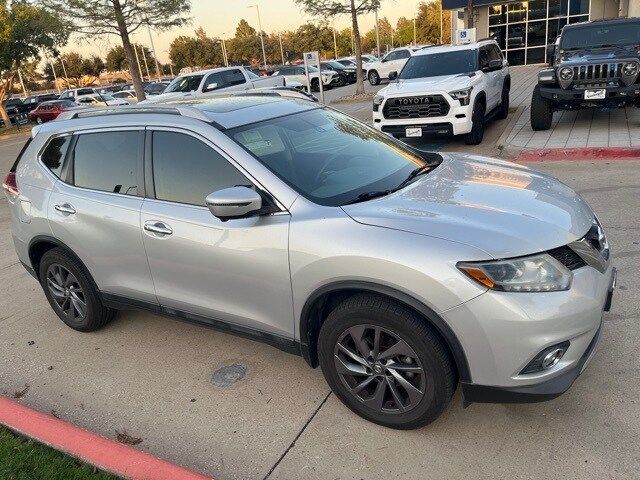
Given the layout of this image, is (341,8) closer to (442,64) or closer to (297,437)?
(442,64)

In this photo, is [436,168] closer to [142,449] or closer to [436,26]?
[142,449]

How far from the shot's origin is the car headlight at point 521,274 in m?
2.34

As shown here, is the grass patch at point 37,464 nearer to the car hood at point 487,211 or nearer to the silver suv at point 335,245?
the silver suv at point 335,245

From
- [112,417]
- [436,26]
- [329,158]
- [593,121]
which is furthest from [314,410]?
[436,26]

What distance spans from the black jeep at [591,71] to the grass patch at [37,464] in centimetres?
927

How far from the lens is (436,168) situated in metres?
3.50

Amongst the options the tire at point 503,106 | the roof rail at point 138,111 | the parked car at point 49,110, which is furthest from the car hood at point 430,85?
the parked car at point 49,110

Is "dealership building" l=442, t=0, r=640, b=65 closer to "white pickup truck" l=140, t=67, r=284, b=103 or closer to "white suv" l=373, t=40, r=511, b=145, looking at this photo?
"white pickup truck" l=140, t=67, r=284, b=103

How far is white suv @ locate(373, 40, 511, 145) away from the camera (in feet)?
29.9

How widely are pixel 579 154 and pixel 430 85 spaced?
9.02 ft

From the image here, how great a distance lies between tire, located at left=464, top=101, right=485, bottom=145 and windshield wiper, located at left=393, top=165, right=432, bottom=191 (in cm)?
628

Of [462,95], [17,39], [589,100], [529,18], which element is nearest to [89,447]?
[462,95]

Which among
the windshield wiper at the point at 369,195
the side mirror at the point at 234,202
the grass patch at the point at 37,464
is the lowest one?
the grass patch at the point at 37,464

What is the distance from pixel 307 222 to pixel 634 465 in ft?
6.23
